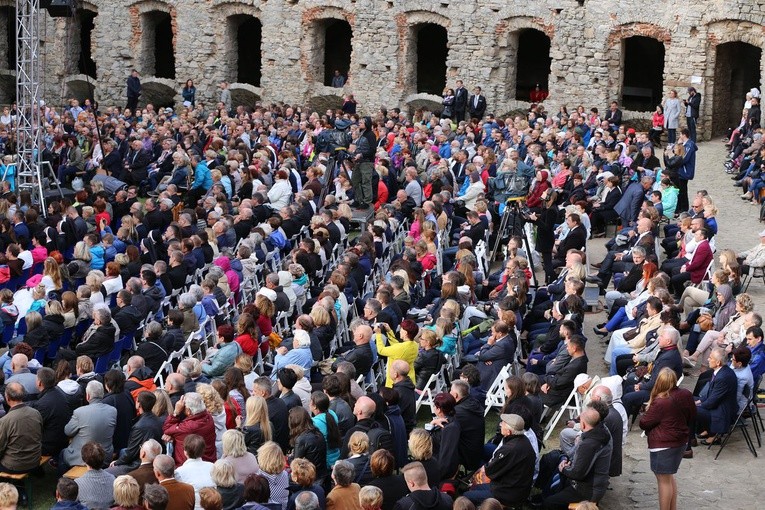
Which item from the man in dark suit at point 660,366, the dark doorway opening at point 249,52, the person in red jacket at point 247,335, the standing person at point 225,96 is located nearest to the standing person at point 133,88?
the standing person at point 225,96

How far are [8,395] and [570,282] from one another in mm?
6054

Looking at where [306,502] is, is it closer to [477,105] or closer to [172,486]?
[172,486]

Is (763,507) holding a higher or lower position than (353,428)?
lower

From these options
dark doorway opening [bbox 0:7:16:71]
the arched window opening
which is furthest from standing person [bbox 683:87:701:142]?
dark doorway opening [bbox 0:7:16:71]

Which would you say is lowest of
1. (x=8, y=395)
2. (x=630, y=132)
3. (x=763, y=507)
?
(x=763, y=507)

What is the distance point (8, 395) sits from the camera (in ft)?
33.5

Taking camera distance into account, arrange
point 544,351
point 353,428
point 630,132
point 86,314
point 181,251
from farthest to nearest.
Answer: point 630,132
point 181,251
point 86,314
point 544,351
point 353,428

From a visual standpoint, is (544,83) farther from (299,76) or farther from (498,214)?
(498,214)


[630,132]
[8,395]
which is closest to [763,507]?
[8,395]

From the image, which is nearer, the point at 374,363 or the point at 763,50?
the point at 374,363

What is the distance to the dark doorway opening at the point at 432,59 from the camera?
1238 inches

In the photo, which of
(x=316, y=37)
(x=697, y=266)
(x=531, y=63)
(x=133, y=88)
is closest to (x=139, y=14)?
(x=133, y=88)

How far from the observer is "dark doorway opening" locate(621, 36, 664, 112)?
28531mm

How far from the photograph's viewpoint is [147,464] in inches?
349
